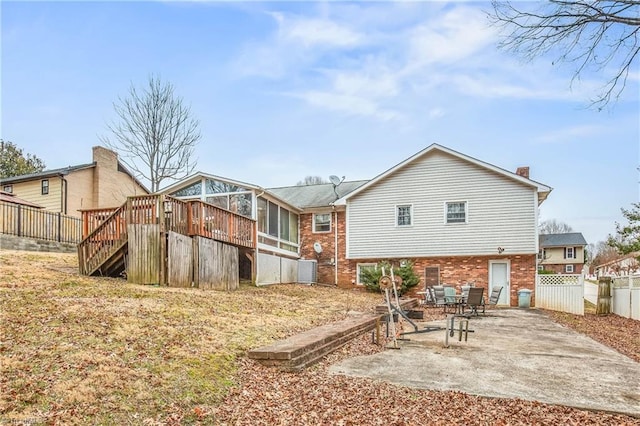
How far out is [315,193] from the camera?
23.2 metres

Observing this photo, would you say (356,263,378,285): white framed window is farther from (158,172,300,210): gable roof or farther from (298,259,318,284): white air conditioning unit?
(158,172,300,210): gable roof

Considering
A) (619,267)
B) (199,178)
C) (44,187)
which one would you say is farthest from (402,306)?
(619,267)

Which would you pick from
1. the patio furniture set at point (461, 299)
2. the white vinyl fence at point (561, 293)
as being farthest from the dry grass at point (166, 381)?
the white vinyl fence at point (561, 293)

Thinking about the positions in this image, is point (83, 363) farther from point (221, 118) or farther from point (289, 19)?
point (221, 118)

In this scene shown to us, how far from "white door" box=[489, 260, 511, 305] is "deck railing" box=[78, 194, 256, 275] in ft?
38.8

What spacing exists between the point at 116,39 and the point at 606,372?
47.0 feet

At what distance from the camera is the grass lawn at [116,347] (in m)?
3.89

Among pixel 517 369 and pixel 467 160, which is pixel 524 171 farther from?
pixel 517 369

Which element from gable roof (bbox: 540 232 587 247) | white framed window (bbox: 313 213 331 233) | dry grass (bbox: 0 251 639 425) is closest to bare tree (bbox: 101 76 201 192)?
white framed window (bbox: 313 213 331 233)

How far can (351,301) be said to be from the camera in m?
14.6

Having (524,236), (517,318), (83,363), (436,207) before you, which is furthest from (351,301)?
(83,363)

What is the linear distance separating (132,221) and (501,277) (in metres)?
14.3

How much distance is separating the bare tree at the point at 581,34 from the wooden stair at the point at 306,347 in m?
6.10

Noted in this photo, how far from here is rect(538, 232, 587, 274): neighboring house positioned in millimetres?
45375
